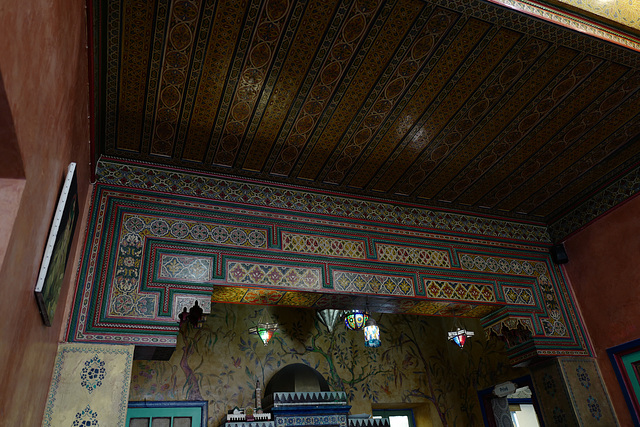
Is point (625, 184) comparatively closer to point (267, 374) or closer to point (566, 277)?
point (566, 277)

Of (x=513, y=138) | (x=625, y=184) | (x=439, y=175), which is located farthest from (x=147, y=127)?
(x=625, y=184)

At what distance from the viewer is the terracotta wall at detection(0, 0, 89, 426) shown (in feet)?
5.71

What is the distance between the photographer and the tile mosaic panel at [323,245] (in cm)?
501

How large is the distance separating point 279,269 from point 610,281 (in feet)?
12.9

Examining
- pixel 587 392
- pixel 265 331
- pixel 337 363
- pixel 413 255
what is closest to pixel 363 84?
pixel 413 255

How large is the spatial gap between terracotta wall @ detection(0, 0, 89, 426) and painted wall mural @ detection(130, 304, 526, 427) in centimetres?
298

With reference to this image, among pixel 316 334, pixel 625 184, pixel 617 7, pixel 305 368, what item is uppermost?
pixel 617 7

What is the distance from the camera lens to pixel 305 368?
6.37m

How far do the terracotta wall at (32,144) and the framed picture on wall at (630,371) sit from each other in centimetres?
569

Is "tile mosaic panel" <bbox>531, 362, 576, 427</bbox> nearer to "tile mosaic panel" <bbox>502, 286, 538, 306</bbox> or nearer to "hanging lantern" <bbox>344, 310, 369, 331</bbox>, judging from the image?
"tile mosaic panel" <bbox>502, 286, 538, 306</bbox>

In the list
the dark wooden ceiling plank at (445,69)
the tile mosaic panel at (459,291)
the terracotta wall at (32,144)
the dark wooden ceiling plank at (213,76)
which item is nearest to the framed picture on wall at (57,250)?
the terracotta wall at (32,144)

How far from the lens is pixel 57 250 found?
112 inches

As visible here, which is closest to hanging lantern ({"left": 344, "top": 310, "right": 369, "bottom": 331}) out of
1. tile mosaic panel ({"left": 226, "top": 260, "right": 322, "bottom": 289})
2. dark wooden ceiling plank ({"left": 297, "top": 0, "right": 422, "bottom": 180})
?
tile mosaic panel ({"left": 226, "top": 260, "right": 322, "bottom": 289})

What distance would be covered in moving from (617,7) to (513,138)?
142cm
